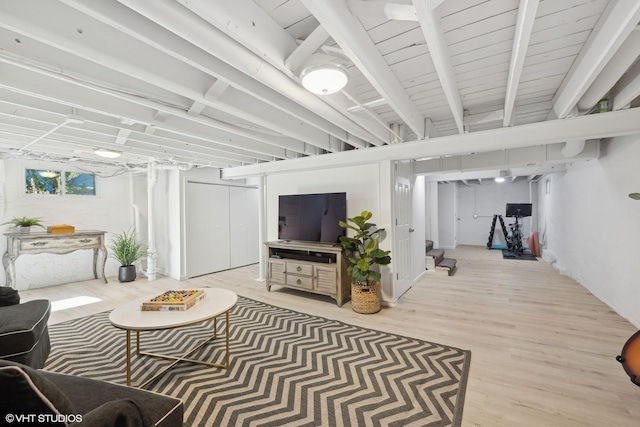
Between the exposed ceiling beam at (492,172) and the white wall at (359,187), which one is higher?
the exposed ceiling beam at (492,172)

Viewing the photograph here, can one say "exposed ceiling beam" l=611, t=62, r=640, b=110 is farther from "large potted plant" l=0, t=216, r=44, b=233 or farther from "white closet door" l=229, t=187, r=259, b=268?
"large potted plant" l=0, t=216, r=44, b=233

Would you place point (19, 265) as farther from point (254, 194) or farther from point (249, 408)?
point (249, 408)

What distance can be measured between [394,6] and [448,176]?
6.65 m

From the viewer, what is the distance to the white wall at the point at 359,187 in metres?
3.78

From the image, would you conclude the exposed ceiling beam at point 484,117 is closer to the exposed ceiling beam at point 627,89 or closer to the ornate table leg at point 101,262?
the exposed ceiling beam at point 627,89

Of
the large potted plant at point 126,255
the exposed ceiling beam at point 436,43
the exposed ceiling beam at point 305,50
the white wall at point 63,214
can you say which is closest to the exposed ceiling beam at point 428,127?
the exposed ceiling beam at point 436,43

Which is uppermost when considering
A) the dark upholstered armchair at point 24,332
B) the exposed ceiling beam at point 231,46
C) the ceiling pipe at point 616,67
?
the ceiling pipe at point 616,67

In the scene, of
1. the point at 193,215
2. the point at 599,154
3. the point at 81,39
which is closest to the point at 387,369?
the point at 81,39

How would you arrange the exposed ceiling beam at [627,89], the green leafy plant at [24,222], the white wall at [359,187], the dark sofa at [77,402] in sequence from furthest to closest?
the green leafy plant at [24,222], the white wall at [359,187], the exposed ceiling beam at [627,89], the dark sofa at [77,402]

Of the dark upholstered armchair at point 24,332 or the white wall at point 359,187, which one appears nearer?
the dark upholstered armchair at point 24,332

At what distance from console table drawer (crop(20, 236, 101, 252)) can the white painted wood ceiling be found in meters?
1.98

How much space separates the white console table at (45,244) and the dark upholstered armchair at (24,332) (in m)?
2.41

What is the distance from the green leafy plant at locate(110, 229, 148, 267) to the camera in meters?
5.11

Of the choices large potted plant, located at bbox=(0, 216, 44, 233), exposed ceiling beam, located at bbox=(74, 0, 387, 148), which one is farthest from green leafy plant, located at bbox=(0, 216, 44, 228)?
exposed ceiling beam, located at bbox=(74, 0, 387, 148)
